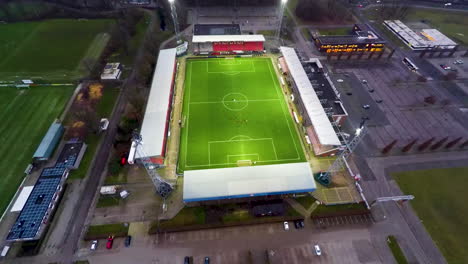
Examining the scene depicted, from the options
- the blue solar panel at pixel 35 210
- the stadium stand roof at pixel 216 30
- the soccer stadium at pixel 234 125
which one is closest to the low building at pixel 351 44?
the soccer stadium at pixel 234 125

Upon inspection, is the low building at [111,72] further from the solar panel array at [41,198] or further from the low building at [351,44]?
the low building at [351,44]

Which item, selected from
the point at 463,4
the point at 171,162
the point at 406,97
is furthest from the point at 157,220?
the point at 463,4

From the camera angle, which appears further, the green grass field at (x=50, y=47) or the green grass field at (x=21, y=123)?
the green grass field at (x=50, y=47)

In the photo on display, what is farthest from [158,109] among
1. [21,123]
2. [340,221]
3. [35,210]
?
[340,221]

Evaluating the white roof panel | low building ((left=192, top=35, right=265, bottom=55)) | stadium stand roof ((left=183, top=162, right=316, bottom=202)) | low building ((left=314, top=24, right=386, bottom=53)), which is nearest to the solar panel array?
the white roof panel

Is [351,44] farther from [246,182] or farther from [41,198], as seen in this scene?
[41,198]

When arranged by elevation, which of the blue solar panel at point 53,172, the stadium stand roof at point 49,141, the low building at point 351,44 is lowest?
the blue solar panel at point 53,172

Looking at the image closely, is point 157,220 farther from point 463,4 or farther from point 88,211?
point 463,4

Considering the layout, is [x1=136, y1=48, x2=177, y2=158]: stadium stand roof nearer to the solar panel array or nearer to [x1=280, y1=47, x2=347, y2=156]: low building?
the solar panel array
